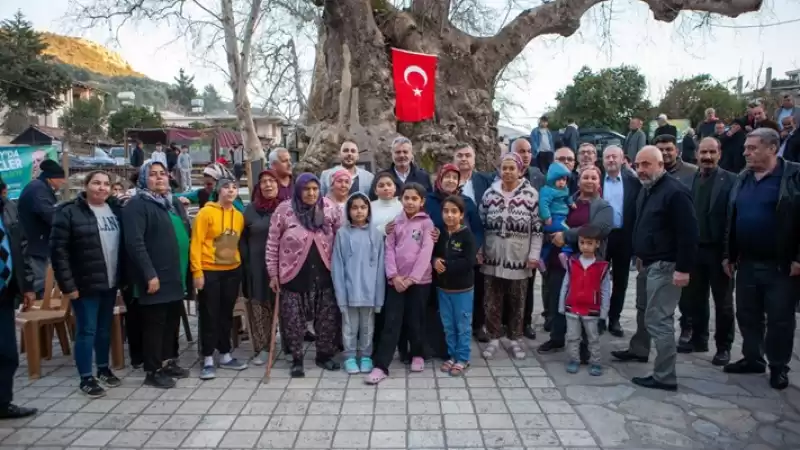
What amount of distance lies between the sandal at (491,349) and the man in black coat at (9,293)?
374cm

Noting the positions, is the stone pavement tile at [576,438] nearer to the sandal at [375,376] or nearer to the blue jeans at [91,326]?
the sandal at [375,376]

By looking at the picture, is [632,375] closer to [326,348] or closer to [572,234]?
[572,234]

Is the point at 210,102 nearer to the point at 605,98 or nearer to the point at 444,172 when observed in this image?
the point at 605,98

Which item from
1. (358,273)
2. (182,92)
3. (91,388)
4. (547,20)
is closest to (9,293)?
(91,388)

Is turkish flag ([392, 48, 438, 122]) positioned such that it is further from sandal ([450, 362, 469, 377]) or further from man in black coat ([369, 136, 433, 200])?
sandal ([450, 362, 469, 377])

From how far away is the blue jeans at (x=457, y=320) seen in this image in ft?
16.4

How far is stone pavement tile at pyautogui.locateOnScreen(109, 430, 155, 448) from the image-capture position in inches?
147

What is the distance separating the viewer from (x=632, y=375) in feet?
16.0

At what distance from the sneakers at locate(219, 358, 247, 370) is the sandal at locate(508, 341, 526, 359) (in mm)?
2540

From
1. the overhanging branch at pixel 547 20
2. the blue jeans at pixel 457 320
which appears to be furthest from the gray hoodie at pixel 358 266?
the overhanging branch at pixel 547 20

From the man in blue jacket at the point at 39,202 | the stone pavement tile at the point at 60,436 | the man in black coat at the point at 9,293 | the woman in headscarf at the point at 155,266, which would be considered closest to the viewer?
the stone pavement tile at the point at 60,436

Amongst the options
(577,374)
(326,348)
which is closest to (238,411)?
(326,348)

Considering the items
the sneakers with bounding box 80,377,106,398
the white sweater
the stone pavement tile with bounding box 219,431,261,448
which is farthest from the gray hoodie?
the sneakers with bounding box 80,377,106,398

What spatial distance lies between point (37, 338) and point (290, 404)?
251 centimetres
